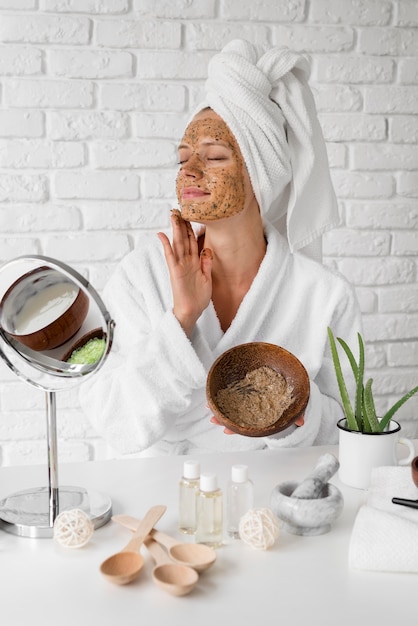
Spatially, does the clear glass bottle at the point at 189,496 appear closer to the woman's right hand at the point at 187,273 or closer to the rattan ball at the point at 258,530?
the rattan ball at the point at 258,530

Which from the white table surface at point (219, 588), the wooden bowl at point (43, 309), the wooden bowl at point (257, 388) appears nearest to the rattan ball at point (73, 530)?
the white table surface at point (219, 588)

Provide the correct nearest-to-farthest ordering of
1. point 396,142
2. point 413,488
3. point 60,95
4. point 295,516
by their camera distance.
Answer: point 295,516 → point 413,488 → point 60,95 → point 396,142

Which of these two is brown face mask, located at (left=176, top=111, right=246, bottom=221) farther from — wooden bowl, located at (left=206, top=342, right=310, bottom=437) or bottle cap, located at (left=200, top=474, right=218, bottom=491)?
bottle cap, located at (left=200, top=474, right=218, bottom=491)

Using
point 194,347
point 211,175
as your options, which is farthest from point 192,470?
point 211,175

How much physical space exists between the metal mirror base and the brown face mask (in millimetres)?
697

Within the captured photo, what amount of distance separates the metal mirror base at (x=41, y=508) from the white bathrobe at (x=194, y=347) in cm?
38

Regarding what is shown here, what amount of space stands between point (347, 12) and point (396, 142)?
0.45 meters

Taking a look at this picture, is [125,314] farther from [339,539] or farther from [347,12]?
[347,12]

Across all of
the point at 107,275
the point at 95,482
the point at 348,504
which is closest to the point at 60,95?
the point at 107,275

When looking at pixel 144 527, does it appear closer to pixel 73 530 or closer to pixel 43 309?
pixel 73 530

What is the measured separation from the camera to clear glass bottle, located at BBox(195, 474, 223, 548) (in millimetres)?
1075

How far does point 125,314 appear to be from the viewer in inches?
68.6

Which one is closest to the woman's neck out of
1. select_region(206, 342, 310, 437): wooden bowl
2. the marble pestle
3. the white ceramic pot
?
select_region(206, 342, 310, 437): wooden bowl

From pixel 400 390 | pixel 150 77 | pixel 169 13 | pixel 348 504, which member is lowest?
pixel 400 390
